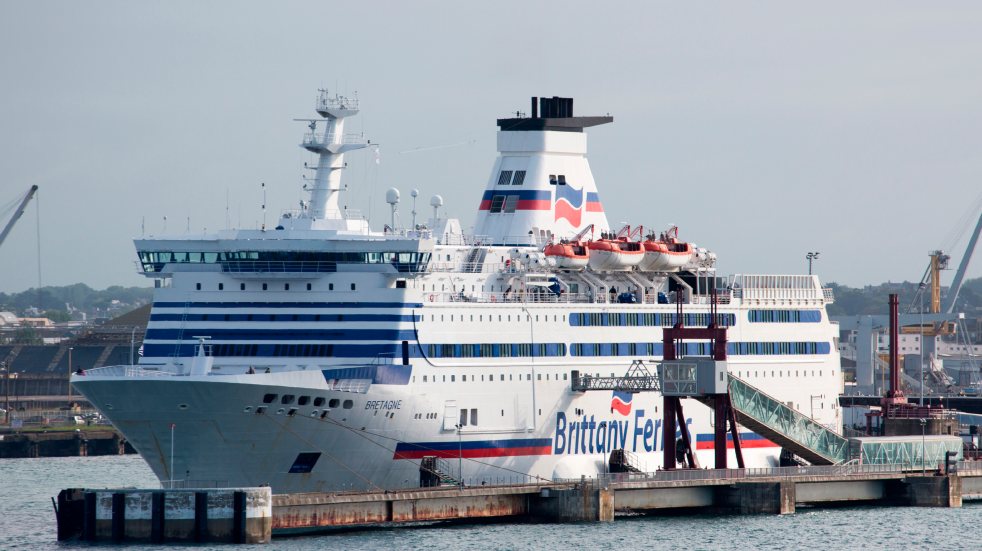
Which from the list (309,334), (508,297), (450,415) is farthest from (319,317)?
(508,297)

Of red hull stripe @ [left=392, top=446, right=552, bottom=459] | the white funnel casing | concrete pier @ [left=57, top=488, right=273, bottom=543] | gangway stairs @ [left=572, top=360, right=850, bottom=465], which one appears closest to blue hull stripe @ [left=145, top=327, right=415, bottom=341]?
red hull stripe @ [left=392, top=446, right=552, bottom=459]

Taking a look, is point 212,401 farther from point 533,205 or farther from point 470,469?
point 533,205

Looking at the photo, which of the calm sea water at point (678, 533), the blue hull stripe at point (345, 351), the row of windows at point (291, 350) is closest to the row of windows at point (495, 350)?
the blue hull stripe at point (345, 351)

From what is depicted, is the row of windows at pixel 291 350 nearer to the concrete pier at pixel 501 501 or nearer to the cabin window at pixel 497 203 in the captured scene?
the concrete pier at pixel 501 501

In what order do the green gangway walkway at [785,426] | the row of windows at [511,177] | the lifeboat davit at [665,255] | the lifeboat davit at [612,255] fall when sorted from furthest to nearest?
the row of windows at [511,177], the lifeboat davit at [665,255], the lifeboat davit at [612,255], the green gangway walkway at [785,426]

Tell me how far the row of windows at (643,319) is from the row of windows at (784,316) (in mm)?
1246

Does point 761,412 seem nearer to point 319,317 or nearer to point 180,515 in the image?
point 319,317

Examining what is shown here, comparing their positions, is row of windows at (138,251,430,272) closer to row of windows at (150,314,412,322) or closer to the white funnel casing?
row of windows at (150,314,412,322)

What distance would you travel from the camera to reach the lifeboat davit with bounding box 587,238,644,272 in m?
61.4

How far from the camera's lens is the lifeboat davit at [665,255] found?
206 feet

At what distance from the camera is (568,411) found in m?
58.8

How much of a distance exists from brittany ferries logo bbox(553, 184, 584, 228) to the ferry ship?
77 mm

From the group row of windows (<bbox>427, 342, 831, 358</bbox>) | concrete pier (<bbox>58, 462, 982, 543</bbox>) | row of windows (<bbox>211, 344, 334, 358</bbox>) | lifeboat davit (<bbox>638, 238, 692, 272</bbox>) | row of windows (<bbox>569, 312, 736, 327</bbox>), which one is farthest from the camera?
lifeboat davit (<bbox>638, 238, 692, 272</bbox>)

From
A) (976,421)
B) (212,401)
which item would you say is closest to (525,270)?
(212,401)
